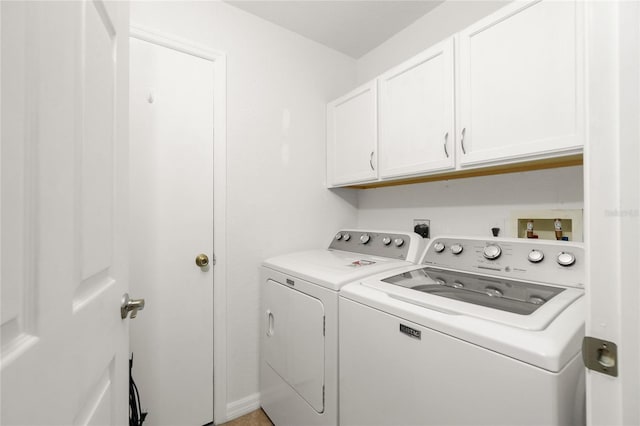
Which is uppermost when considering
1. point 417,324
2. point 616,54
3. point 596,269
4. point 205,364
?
point 616,54

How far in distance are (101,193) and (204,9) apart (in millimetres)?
1612

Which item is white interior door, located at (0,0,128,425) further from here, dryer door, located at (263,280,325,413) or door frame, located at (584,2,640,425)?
door frame, located at (584,2,640,425)

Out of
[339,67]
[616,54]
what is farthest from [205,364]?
[339,67]

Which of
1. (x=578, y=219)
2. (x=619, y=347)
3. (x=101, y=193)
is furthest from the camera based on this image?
(x=578, y=219)

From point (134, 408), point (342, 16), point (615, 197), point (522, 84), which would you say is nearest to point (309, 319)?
point (134, 408)

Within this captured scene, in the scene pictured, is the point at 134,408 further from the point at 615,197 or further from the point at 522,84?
the point at 522,84

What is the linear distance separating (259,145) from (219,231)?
65 centimetres

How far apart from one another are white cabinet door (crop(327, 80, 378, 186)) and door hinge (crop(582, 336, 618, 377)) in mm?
1420

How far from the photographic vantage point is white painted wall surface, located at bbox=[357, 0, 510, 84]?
165 cm

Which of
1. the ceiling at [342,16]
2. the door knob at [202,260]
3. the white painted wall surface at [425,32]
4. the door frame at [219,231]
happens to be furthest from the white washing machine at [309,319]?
the ceiling at [342,16]

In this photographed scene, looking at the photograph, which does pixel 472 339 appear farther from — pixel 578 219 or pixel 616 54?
pixel 578 219

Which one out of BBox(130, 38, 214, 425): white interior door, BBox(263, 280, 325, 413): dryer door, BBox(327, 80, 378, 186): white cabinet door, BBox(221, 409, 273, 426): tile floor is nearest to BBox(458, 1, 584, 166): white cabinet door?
BBox(327, 80, 378, 186): white cabinet door

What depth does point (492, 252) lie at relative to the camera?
4.28 ft

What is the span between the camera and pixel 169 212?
1.56m
